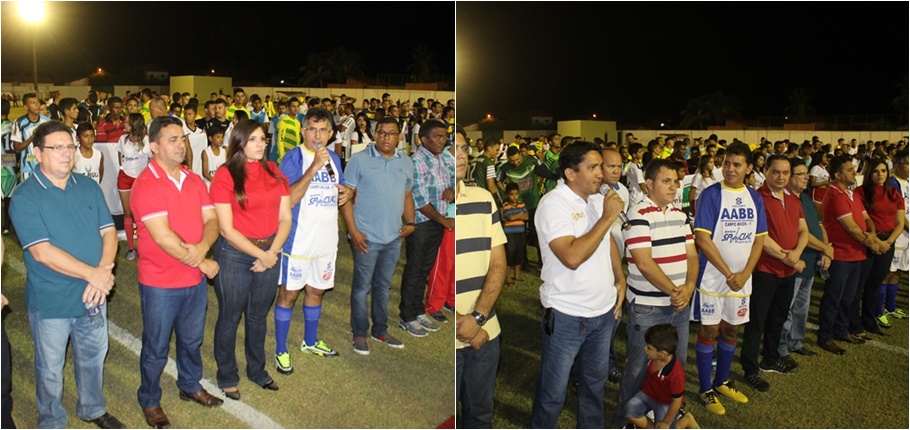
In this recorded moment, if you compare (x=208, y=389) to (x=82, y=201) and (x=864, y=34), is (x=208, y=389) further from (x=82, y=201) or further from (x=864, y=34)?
(x=864, y=34)

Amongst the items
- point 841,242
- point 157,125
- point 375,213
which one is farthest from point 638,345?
point 841,242

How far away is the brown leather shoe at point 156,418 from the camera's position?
14.0 ft

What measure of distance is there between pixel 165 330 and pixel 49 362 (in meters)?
0.59

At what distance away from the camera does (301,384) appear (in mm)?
5074

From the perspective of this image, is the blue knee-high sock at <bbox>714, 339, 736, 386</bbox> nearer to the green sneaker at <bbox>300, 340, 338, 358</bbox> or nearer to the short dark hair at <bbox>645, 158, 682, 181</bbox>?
the short dark hair at <bbox>645, 158, 682, 181</bbox>

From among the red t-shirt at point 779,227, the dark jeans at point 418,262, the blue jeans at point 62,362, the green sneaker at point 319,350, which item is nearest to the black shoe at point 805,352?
the red t-shirt at point 779,227

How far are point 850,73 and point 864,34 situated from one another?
2251 mm

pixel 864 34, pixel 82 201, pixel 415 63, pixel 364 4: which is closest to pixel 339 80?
pixel 364 4

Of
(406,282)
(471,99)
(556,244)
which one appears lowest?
(406,282)

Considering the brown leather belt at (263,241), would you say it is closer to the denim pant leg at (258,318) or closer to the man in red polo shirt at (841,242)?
the denim pant leg at (258,318)

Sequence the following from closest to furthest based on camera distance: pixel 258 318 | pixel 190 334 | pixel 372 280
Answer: pixel 190 334
pixel 258 318
pixel 372 280

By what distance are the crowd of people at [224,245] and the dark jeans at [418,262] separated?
11mm

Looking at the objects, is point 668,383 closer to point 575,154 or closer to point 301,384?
point 575,154

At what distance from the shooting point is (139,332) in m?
5.83
